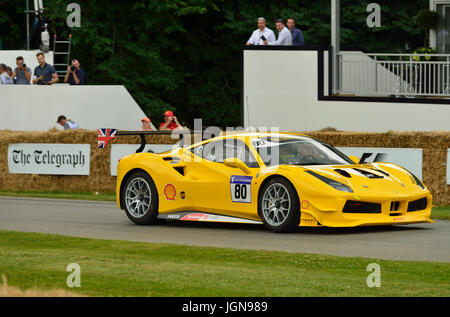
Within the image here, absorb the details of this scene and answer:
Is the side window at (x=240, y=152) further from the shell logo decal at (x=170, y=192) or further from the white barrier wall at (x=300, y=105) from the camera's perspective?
the white barrier wall at (x=300, y=105)

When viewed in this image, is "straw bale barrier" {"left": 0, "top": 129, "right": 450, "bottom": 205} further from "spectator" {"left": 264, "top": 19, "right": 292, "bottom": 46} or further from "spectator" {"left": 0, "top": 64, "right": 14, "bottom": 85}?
"spectator" {"left": 0, "top": 64, "right": 14, "bottom": 85}

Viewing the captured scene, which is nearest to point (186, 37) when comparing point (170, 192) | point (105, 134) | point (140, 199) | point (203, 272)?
point (105, 134)

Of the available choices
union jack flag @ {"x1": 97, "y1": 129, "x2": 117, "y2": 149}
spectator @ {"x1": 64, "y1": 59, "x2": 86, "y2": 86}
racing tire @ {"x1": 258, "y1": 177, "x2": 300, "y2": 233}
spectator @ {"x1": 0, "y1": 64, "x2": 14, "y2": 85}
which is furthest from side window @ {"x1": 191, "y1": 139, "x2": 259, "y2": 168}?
spectator @ {"x1": 0, "y1": 64, "x2": 14, "y2": 85}

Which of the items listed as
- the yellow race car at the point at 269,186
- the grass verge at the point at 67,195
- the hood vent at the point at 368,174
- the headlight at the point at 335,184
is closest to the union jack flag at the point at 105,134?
the yellow race car at the point at 269,186

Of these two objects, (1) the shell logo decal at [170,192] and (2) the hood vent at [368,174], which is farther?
(1) the shell logo decal at [170,192]

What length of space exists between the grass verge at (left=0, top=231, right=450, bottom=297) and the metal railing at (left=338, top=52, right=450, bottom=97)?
1284 centimetres

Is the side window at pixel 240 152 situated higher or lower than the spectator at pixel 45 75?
lower

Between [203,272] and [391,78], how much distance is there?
1553cm

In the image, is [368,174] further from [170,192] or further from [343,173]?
[170,192]

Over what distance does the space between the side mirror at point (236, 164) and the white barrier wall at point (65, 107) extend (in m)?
15.2

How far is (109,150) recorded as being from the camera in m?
22.0

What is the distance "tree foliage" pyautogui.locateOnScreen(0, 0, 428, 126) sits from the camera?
3716 cm

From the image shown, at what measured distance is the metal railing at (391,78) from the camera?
23484 millimetres

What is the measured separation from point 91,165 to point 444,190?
8168 millimetres
